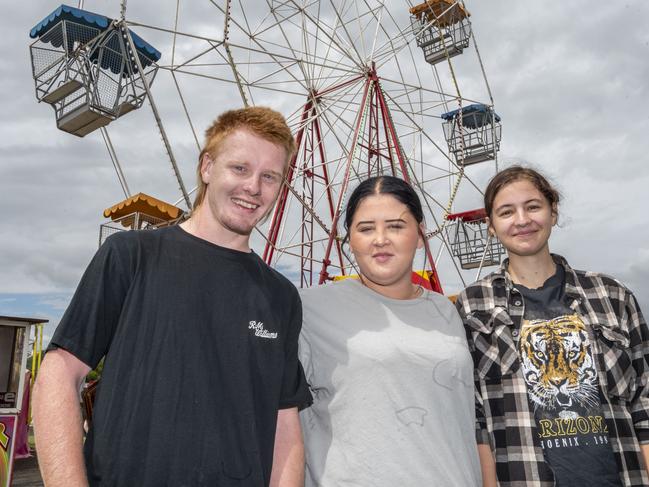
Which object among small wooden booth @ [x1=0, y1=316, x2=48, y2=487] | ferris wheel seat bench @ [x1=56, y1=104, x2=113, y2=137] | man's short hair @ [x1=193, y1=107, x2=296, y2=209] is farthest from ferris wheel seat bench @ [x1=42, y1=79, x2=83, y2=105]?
man's short hair @ [x1=193, y1=107, x2=296, y2=209]

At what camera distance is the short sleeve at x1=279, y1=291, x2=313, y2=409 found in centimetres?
199

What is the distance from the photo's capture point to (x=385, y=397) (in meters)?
1.93

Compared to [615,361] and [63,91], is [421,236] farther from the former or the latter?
[63,91]

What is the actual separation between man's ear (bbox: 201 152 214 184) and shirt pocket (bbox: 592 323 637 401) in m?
1.73

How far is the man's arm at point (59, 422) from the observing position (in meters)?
1.49

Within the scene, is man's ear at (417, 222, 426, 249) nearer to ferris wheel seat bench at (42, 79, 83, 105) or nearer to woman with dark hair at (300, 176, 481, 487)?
woman with dark hair at (300, 176, 481, 487)

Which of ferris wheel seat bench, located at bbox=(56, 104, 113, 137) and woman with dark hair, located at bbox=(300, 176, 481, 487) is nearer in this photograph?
woman with dark hair, located at bbox=(300, 176, 481, 487)

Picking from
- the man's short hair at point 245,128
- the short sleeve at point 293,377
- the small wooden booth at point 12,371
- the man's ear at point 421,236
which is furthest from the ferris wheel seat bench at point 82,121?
the short sleeve at point 293,377

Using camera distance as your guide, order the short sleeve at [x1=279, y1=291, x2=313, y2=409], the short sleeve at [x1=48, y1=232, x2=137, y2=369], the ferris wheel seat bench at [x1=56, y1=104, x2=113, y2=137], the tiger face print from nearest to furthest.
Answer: the short sleeve at [x1=48, y1=232, x2=137, y2=369] → the short sleeve at [x1=279, y1=291, x2=313, y2=409] → the tiger face print → the ferris wheel seat bench at [x1=56, y1=104, x2=113, y2=137]

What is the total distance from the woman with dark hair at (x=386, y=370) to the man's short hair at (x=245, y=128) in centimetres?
47

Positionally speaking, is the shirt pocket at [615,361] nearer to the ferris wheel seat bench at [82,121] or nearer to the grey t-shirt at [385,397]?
the grey t-shirt at [385,397]

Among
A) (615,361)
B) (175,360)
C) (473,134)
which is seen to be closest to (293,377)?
(175,360)

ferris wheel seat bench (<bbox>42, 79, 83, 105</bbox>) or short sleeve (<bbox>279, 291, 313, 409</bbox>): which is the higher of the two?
ferris wheel seat bench (<bbox>42, 79, 83, 105</bbox>)

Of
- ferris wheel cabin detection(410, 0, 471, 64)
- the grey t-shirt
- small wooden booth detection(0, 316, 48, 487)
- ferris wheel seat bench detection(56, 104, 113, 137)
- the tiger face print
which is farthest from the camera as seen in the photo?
ferris wheel cabin detection(410, 0, 471, 64)
